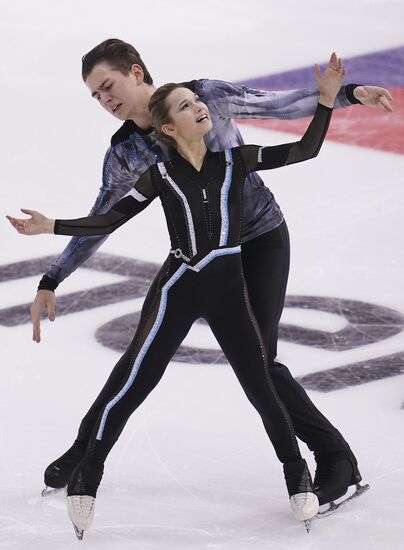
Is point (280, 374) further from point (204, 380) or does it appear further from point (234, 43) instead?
point (234, 43)

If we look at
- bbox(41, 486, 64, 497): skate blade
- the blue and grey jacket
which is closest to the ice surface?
bbox(41, 486, 64, 497): skate blade

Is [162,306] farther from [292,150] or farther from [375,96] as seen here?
[375,96]

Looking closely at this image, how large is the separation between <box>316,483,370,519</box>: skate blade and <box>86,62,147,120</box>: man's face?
1321mm

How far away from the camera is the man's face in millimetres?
A: 4184

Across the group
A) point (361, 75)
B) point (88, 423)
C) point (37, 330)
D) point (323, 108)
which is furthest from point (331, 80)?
point (361, 75)

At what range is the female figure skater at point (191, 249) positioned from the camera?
4016 millimetres

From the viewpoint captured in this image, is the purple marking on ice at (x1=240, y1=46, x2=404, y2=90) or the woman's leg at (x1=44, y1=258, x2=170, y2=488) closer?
the woman's leg at (x1=44, y1=258, x2=170, y2=488)

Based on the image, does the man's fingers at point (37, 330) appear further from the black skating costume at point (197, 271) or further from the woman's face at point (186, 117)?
the woman's face at point (186, 117)

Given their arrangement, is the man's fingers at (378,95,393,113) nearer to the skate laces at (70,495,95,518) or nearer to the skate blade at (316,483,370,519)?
the skate blade at (316,483,370,519)

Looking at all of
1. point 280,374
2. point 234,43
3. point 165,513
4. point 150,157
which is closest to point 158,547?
point 165,513

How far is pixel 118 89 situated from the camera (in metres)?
4.18

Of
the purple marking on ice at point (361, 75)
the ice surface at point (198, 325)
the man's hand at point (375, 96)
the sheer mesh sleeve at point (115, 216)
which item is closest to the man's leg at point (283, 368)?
the ice surface at point (198, 325)

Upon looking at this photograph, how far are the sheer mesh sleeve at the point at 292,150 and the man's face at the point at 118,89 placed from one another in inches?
14.6

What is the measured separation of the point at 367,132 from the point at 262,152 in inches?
187
